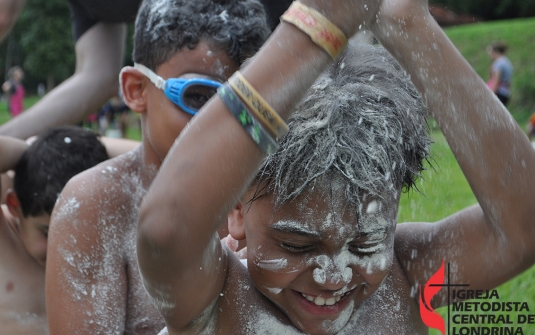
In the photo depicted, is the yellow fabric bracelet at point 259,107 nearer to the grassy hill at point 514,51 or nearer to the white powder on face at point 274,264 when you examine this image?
the white powder on face at point 274,264

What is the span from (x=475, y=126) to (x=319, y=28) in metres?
0.53

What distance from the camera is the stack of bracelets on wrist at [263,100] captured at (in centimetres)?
148

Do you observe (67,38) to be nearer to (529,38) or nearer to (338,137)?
(529,38)

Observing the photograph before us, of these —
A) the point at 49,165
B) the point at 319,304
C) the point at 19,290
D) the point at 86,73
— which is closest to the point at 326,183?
the point at 319,304

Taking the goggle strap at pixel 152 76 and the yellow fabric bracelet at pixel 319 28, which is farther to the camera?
the goggle strap at pixel 152 76

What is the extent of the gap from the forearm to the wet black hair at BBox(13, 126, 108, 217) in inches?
81.5

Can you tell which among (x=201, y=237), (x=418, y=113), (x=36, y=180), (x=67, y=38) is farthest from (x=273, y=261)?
(x=67, y=38)

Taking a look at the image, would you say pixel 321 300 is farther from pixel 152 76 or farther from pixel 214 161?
pixel 152 76

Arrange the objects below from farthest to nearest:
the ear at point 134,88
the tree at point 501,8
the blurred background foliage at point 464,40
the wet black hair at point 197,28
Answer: the tree at point 501,8
the blurred background foliage at point 464,40
the ear at point 134,88
the wet black hair at point 197,28

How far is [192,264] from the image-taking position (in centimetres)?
160

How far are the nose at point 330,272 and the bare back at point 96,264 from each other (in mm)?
988

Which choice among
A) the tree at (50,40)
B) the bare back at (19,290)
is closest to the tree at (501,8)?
the tree at (50,40)

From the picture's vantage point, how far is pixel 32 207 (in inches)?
135

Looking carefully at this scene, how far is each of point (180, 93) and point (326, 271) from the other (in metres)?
1.09
